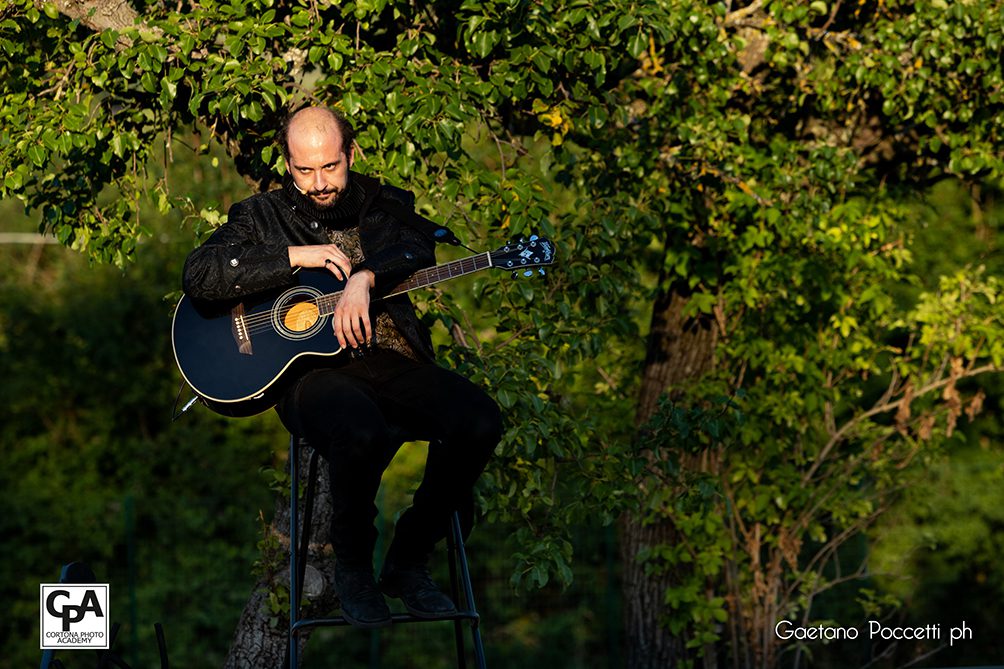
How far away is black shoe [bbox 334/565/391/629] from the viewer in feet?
12.2

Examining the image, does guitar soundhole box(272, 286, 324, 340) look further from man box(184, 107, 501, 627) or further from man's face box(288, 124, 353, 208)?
man's face box(288, 124, 353, 208)

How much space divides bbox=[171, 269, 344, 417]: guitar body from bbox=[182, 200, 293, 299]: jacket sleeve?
0.10m

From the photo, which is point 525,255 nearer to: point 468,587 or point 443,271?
point 443,271

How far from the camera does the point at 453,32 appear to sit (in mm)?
5941

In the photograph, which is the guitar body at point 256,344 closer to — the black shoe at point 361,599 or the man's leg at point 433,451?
the man's leg at point 433,451

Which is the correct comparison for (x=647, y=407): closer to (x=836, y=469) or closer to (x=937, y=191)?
(x=836, y=469)

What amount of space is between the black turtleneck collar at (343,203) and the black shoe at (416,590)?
101 cm

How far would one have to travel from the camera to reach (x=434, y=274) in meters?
3.99

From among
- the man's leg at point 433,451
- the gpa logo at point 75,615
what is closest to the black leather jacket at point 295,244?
the man's leg at point 433,451

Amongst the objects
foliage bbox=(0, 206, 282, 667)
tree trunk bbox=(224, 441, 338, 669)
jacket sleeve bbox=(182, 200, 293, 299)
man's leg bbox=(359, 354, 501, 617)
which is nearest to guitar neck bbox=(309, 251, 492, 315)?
jacket sleeve bbox=(182, 200, 293, 299)

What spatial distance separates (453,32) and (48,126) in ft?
5.56

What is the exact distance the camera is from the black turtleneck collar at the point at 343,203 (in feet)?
13.4

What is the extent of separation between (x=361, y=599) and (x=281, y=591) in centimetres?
205

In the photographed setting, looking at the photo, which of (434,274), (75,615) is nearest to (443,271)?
(434,274)
